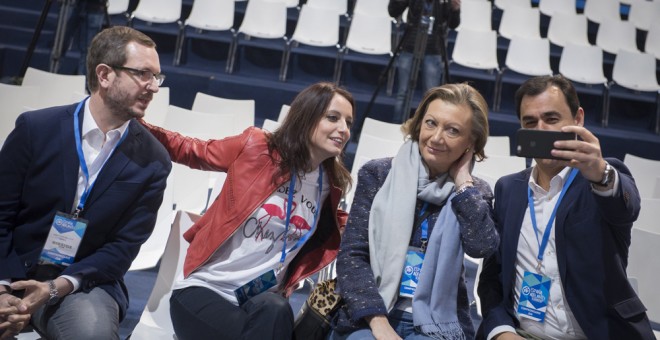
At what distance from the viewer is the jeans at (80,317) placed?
6.75 ft

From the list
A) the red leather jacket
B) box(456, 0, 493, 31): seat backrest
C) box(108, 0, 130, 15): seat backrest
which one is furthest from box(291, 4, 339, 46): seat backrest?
the red leather jacket

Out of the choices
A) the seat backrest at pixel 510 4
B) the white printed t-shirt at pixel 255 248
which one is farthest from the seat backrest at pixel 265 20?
the white printed t-shirt at pixel 255 248

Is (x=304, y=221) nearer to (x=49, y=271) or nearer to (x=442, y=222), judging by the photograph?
(x=442, y=222)

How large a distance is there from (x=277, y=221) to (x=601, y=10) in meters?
6.93

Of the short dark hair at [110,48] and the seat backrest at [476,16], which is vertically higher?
the seat backrest at [476,16]

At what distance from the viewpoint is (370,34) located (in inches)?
282

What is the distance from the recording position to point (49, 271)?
2209mm

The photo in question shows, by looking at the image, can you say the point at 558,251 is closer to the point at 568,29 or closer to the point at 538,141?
the point at 538,141

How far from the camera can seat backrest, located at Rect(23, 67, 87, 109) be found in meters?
4.52

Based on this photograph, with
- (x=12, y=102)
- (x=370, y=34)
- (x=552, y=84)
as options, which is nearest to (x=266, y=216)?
(x=552, y=84)

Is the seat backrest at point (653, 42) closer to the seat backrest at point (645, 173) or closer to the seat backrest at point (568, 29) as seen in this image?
the seat backrest at point (568, 29)

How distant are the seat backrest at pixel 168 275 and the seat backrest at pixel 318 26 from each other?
4.93 metres

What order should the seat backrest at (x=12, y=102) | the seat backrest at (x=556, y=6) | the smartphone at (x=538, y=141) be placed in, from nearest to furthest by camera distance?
the smartphone at (x=538, y=141), the seat backrest at (x=12, y=102), the seat backrest at (x=556, y=6)

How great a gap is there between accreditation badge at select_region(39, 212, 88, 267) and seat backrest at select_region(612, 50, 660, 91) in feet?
20.6
